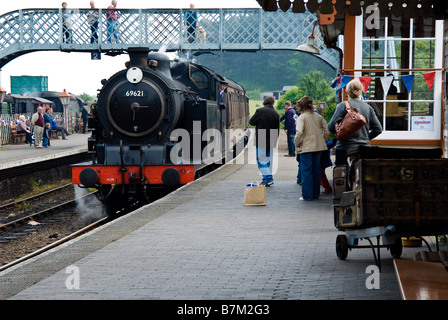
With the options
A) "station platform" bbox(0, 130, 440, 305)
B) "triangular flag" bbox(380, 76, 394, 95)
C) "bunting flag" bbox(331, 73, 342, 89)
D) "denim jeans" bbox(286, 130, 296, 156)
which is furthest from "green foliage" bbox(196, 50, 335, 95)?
"station platform" bbox(0, 130, 440, 305)

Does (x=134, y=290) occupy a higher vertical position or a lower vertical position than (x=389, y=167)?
lower

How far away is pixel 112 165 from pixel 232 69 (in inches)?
2566

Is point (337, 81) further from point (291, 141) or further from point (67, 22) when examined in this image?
point (67, 22)

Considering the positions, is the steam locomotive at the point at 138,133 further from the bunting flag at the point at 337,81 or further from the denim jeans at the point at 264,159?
the bunting flag at the point at 337,81

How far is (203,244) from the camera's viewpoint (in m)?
8.22

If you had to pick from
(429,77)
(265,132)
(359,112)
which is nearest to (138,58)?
(265,132)

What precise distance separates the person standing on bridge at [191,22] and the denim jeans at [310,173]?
1723 centimetres

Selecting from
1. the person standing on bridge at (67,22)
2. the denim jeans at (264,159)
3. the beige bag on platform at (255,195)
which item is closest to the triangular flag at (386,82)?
the beige bag on platform at (255,195)

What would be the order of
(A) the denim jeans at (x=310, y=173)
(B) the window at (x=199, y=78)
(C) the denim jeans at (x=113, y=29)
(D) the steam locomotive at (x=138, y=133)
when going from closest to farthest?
(A) the denim jeans at (x=310, y=173), (D) the steam locomotive at (x=138, y=133), (B) the window at (x=199, y=78), (C) the denim jeans at (x=113, y=29)

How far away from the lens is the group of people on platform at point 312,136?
9.02 metres

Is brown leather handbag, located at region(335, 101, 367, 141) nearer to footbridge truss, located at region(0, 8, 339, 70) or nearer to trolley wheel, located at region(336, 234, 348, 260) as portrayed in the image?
trolley wheel, located at region(336, 234, 348, 260)

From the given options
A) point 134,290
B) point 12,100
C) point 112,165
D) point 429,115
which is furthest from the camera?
point 12,100

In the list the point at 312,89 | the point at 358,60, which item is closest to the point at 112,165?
the point at 358,60
